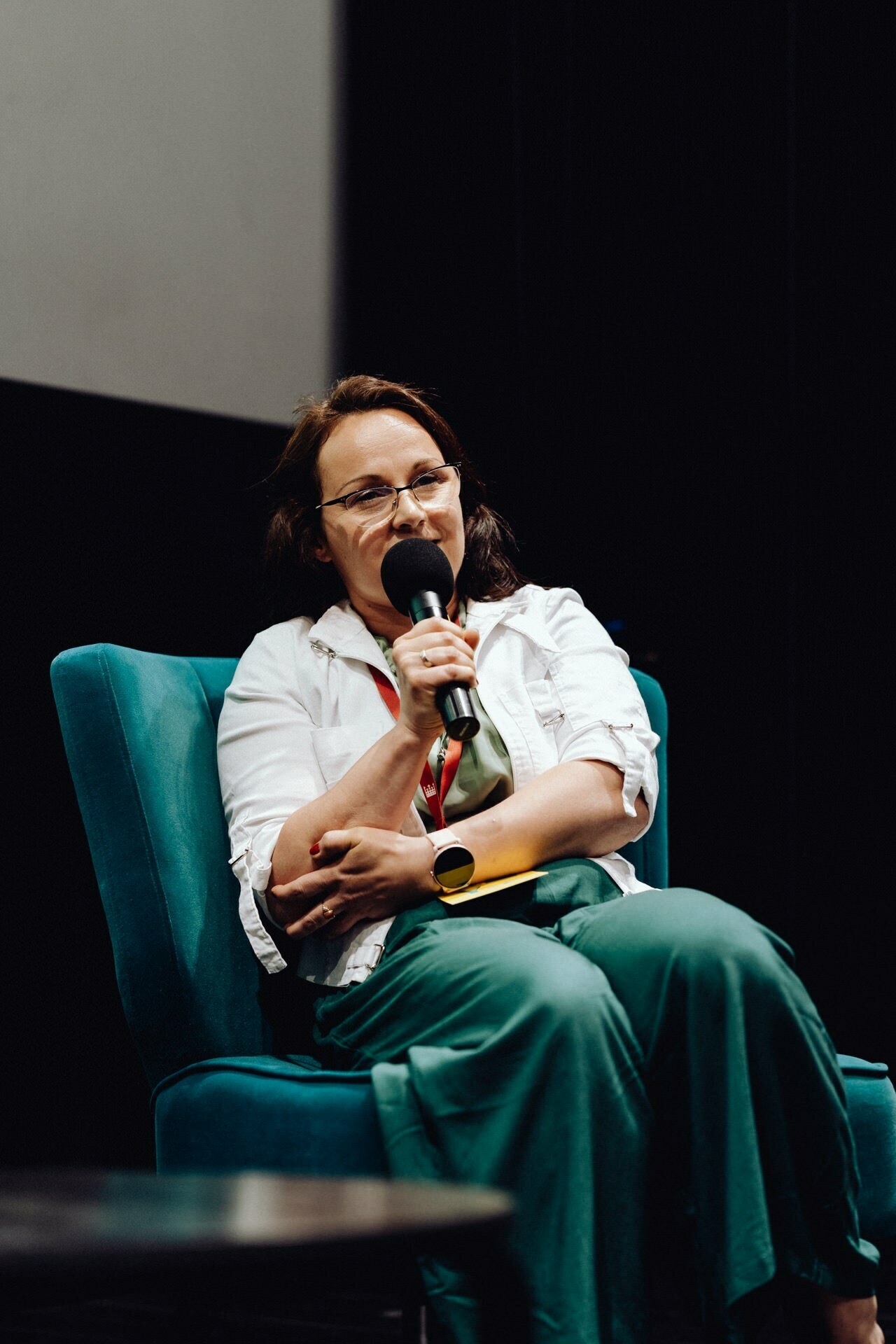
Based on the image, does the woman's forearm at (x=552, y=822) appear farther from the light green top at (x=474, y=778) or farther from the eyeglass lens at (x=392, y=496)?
the eyeglass lens at (x=392, y=496)

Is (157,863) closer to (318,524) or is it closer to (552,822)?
(552,822)

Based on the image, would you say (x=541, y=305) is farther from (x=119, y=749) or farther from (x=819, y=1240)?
(x=819, y=1240)

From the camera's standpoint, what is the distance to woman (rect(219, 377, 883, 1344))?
3.21ft

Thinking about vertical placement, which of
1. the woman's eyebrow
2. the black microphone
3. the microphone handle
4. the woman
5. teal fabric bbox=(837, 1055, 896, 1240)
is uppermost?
the woman's eyebrow

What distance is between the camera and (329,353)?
2350mm

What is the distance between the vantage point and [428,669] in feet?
3.97

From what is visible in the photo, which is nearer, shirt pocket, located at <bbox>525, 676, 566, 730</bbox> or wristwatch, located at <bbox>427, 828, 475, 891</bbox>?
wristwatch, located at <bbox>427, 828, 475, 891</bbox>

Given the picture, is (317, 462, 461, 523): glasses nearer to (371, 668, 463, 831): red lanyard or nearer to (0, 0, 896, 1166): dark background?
(371, 668, 463, 831): red lanyard

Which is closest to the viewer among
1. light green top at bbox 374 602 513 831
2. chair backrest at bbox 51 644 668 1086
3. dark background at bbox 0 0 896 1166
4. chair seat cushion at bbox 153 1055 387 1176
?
chair seat cushion at bbox 153 1055 387 1176

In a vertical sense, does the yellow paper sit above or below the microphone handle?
below

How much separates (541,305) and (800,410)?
56 cm

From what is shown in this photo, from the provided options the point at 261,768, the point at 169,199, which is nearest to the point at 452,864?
the point at 261,768

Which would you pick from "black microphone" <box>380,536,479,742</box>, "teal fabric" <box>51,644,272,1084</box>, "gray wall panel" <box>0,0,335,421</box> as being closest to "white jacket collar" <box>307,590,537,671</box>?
"black microphone" <box>380,536,479,742</box>

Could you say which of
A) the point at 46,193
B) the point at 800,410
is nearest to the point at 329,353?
the point at 46,193
